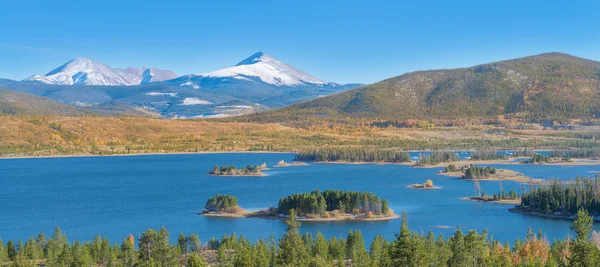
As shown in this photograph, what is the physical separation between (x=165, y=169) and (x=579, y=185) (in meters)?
90.5

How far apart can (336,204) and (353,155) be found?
86.2 m

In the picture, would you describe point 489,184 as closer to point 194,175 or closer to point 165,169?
point 194,175

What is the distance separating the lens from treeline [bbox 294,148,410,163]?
15988 cm

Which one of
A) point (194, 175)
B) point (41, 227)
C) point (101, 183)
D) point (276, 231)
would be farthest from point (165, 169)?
point (276, 231)

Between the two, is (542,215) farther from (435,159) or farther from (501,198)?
(435,159)

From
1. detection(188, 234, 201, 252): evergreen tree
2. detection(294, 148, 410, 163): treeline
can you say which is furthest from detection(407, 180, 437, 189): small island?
detection(188, 234, 201, 252): evergreen tree

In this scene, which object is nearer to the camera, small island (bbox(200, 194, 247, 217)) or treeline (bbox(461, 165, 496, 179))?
small island (bbox(200, 194, 247, 217))

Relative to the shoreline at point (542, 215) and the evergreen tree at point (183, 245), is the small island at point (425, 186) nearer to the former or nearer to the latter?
the shoreline at point (542, 215)

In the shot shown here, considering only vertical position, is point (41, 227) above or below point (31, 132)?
below

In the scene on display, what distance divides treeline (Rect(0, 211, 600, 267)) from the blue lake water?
12.1m

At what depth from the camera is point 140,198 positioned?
3952 inches

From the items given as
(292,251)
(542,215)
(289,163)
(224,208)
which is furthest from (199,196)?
(292,251)

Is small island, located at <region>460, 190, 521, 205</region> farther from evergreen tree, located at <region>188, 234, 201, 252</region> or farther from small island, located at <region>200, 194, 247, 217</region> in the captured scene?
evergreen tree, located at <region>188, 234, 201, 252</region>

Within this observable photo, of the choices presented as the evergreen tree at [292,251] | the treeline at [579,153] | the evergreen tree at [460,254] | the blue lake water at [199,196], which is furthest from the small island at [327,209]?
the treeline at [579,153]
